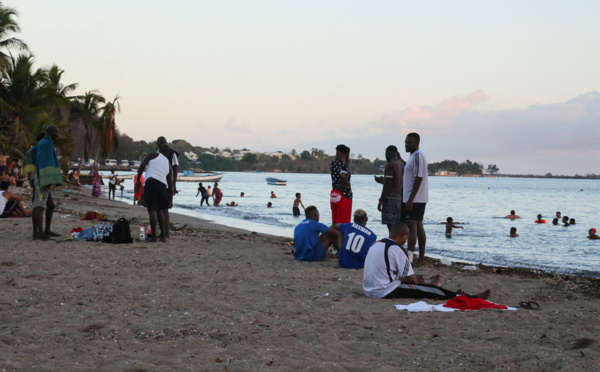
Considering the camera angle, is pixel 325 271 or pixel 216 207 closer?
pixel 325 271

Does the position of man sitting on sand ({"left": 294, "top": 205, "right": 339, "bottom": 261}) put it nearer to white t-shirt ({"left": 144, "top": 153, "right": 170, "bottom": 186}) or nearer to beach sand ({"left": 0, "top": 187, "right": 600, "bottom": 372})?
beach sand ({"left": 0, "top": 187, "right": 600, "bottom": 372})

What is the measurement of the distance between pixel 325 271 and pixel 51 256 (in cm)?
373

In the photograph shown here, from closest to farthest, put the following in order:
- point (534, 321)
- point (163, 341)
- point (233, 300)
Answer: point (163, 341) < point (534, 321) < point (233, 300)

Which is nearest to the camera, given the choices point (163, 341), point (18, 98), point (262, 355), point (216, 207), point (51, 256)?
point (262, 355)

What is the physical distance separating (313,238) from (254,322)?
364 centimetres

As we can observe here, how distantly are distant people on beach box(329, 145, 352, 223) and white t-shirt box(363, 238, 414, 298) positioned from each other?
248 centimetres

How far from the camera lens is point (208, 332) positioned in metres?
4.67

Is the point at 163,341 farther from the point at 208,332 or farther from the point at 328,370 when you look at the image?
the point at 328,370

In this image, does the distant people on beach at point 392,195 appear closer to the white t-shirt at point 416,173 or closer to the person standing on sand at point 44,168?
the white t-shirt at point 416,173

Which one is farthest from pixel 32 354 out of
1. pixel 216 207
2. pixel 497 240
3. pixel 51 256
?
pixel 216 207

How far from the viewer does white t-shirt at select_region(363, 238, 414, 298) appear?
5977mm

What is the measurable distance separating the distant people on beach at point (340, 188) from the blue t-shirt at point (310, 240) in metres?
0.29

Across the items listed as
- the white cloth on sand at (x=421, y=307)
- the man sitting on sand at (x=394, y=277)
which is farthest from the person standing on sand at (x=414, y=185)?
the white cloth on sand at (x=421, y=307)

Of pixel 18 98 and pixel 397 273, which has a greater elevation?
pixel 18 98
